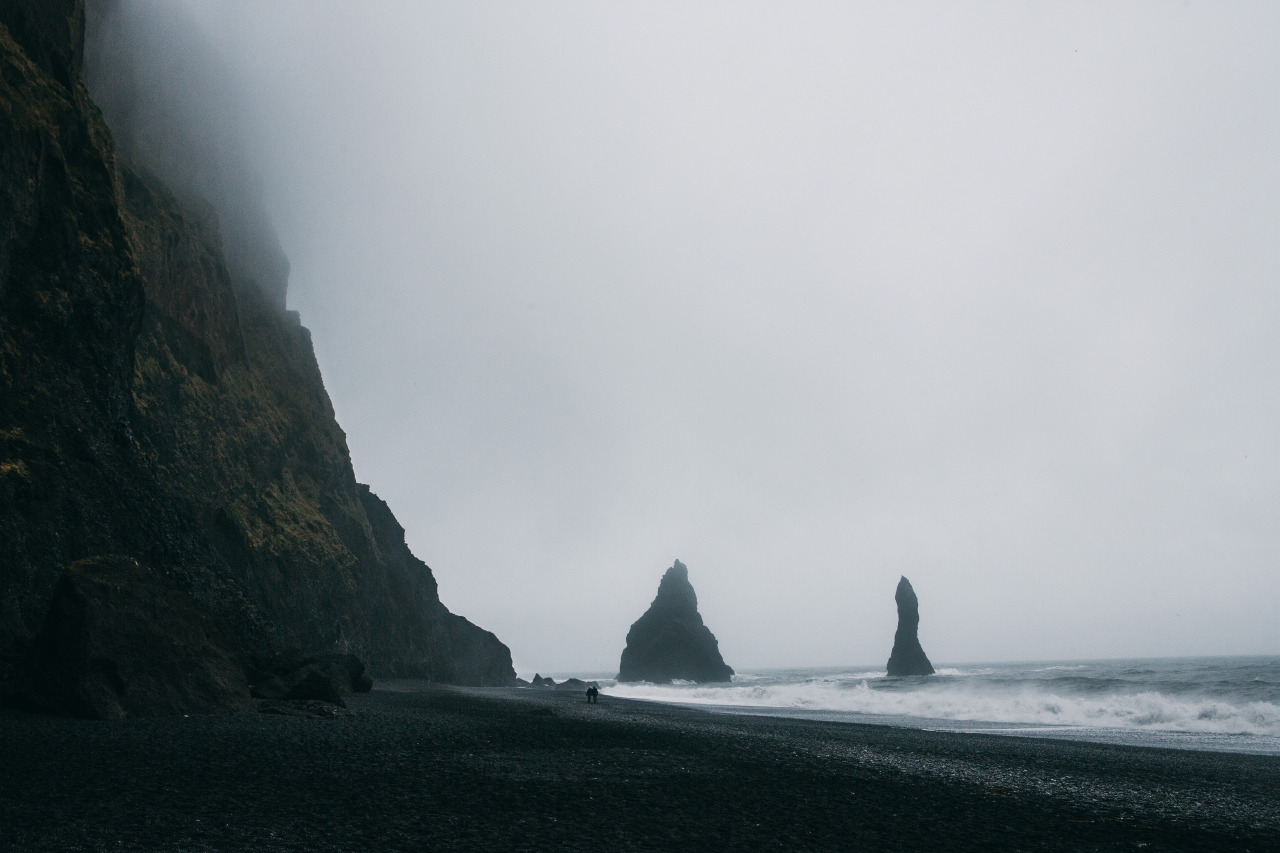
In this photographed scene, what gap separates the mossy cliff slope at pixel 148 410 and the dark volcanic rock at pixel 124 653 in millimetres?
2915

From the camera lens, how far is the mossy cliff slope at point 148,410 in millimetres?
19344

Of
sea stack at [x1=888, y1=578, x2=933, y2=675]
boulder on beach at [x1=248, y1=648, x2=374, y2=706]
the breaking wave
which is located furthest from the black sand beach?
sea stack at [x1=888, y1=578, x2=933, y2=675]

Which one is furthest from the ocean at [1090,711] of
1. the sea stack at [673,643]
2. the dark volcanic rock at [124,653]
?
the sea stack at [673,643]

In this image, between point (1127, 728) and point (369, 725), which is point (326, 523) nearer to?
point (369, 725)

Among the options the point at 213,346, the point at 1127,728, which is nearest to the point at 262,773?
the point at 1127,728

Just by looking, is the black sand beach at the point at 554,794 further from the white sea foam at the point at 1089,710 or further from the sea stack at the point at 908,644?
the sea stack at the point at 908,644

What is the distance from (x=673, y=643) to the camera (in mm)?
119062

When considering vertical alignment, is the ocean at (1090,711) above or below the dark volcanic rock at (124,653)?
below

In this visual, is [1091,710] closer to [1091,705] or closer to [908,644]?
[1091,705]

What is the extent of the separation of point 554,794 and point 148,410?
1339 inches

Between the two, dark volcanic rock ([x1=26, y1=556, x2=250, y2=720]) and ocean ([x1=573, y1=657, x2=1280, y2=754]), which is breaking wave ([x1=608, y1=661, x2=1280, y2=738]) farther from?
dark volcanic rock ([x1=26, y1=556, x2=250, y2=720])

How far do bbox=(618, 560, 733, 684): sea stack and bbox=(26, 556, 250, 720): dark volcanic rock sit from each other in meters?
105

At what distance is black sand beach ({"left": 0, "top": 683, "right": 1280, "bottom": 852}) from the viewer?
6.79 m

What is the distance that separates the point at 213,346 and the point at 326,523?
50.4 feet
